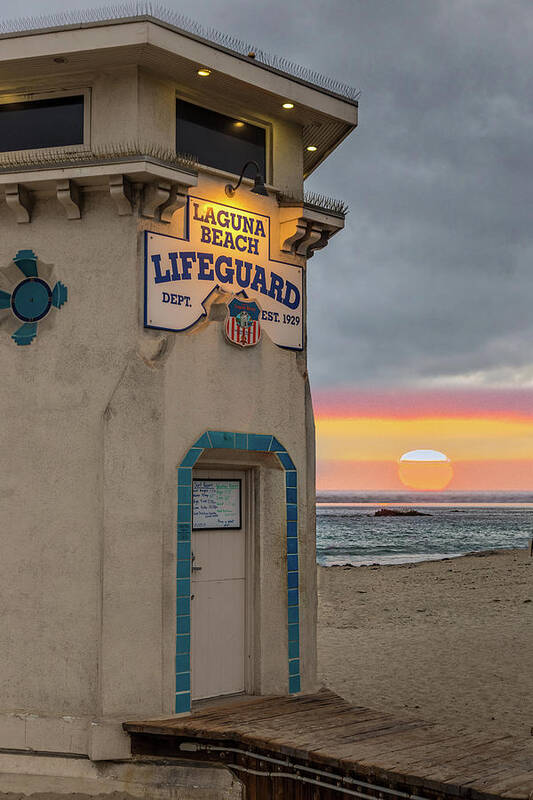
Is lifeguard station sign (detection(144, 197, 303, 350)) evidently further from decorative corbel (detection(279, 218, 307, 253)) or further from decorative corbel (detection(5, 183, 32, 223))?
decorative corbel (detection(5, 183, 32, 223))

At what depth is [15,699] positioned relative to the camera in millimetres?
7164

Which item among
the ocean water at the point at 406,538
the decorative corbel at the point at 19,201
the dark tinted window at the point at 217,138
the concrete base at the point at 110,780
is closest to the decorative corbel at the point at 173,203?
the dark tinted window at the point at 217,138

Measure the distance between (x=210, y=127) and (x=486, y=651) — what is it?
34.6 ft

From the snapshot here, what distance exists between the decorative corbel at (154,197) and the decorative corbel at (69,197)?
64 cm

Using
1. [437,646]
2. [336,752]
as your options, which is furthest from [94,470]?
[437,646]

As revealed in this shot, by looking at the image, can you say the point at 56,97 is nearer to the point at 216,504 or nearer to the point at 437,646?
the point at 216,504

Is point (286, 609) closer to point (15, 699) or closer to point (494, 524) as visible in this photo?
point (15, 699)

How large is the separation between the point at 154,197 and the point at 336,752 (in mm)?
5114

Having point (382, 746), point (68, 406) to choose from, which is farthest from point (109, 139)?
point (382, 746)

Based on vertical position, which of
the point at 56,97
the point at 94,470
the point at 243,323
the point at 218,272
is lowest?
the point at 94,470

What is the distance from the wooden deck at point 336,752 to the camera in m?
5.47

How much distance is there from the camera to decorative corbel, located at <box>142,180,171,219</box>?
7293 mm

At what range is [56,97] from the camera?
7805 mm

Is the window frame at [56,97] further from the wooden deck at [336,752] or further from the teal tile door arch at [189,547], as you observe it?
the wooden deck at [336,752]
